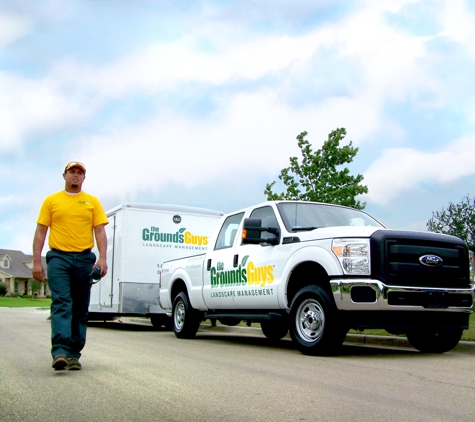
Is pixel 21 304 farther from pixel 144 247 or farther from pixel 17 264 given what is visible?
pixel 144 247

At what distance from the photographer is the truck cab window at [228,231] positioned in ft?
34.0

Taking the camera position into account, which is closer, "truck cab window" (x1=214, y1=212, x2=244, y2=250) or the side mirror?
the side mirror

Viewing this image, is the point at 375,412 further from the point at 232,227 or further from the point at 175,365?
the point at 232,227

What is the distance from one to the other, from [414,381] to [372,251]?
6.44ft

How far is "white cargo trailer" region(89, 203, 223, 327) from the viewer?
14297mm

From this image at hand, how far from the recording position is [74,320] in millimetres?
6332

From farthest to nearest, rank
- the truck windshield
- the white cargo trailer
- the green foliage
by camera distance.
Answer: the green foliage < the white cargo trailer < the truck windshield

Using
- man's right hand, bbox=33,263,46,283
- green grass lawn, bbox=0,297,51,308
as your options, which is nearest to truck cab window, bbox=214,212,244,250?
man's right hand, bbox=33,263,46,283

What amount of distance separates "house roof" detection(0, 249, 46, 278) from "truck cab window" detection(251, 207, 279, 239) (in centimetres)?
7086

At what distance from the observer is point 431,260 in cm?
786

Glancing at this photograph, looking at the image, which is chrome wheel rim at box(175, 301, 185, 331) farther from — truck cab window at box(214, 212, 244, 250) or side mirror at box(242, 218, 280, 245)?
side mirror at box(242, 218, 280, 245)

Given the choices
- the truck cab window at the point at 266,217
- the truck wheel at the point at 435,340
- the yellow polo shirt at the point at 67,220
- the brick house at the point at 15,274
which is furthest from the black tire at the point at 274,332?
the brick house at the point at 15,274

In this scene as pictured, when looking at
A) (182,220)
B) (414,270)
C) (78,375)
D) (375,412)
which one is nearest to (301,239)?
(414,270)

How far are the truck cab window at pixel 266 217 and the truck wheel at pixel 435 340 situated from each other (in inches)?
92.7
